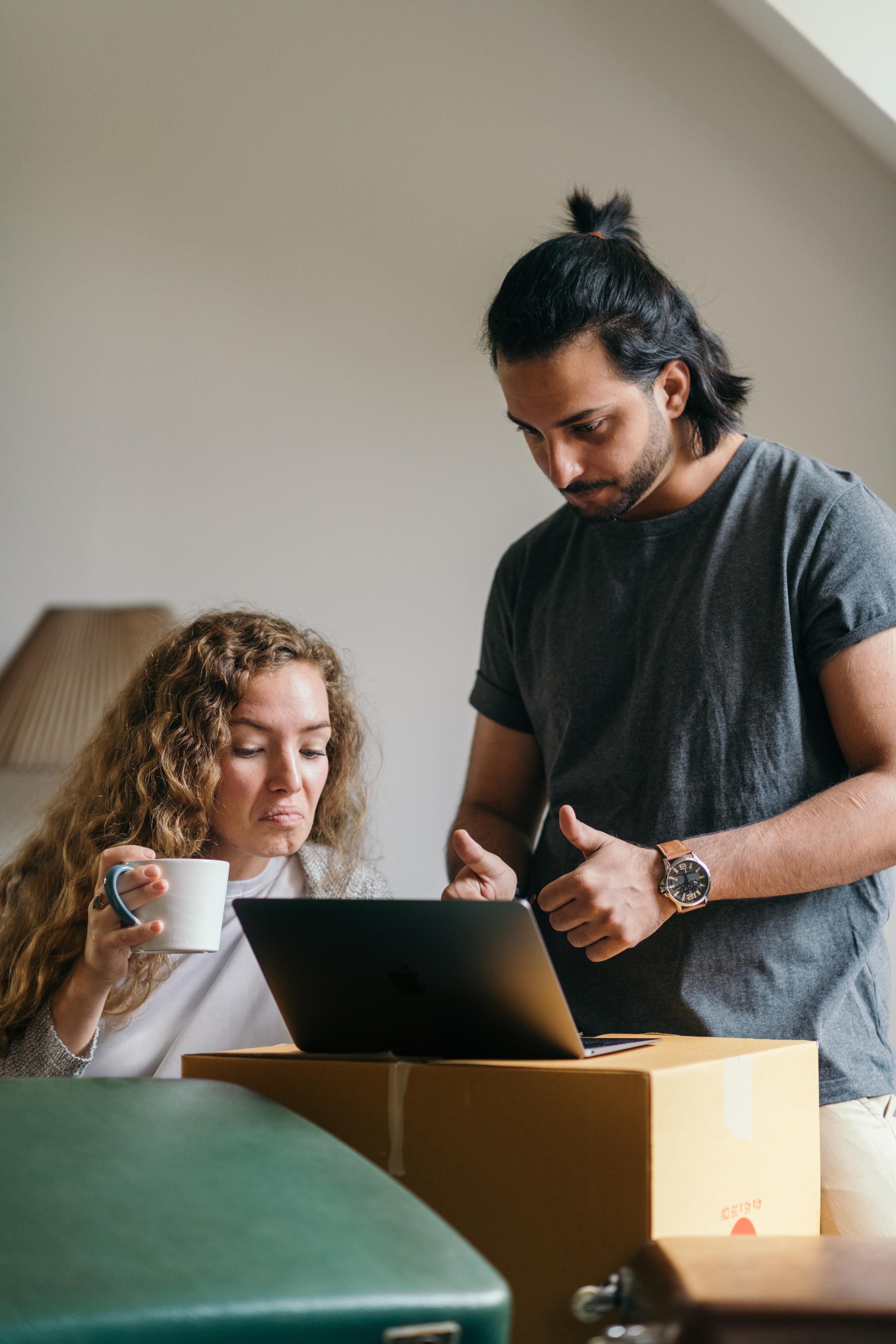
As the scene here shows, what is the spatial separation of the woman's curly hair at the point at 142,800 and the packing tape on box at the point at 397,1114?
19.1 inches

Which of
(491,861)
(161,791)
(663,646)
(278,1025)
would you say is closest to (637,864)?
(491,861)

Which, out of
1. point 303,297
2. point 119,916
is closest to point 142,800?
point 119,916

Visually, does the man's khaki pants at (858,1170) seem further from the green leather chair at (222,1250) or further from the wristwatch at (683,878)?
the green leather chair at (222,1250)

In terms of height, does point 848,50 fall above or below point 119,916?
above

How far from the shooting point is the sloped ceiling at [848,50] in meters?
1.65

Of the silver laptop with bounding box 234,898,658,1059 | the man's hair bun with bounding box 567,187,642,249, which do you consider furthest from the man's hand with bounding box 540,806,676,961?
the man's hair bun with bounding box 567,187,642,249

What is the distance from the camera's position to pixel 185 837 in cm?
124

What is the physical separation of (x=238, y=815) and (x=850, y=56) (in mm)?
1424

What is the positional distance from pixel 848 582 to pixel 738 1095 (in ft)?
1.87

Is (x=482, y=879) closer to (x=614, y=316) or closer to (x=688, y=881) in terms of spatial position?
(x=688, y=881)

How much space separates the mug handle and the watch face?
436 mm

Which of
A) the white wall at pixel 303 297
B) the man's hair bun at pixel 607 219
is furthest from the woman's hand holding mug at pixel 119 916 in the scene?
the white wall at pixel 303 297

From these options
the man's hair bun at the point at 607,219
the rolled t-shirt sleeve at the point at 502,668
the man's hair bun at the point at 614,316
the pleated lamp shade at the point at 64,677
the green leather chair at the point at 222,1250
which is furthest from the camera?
the pleated lamp shade at the point at 64,677

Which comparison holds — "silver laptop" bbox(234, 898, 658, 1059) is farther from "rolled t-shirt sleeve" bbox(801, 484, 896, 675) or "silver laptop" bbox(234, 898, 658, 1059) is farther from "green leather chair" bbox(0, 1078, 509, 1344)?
"rolled t-shirt sleeve" bbox(801, 484, 896, 675)
